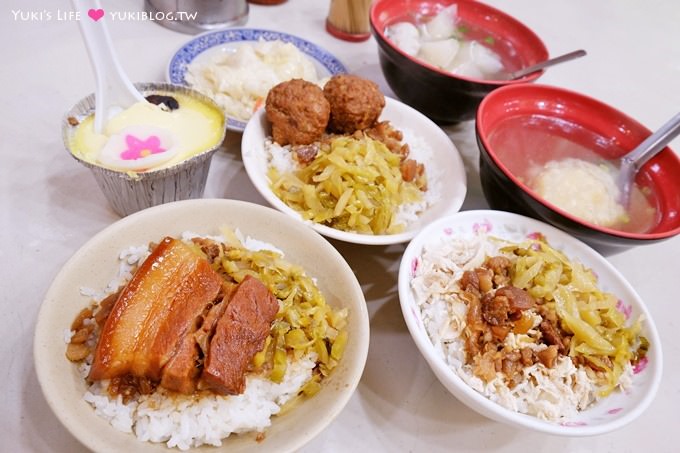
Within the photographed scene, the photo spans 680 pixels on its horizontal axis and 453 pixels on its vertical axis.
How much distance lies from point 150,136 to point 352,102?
0.87 meters

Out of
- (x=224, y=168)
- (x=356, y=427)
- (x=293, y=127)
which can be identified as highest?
(x=293, y=127)

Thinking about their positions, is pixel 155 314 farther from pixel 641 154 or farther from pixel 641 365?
pixel 641 154

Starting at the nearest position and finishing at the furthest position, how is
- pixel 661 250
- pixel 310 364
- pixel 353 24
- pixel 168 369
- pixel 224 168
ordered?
pixel 168 369
pixel 310 364
pixel 224 168
pixel 661 250
pixel 353 24

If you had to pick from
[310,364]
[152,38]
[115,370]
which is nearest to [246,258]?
Answer: [310,364]

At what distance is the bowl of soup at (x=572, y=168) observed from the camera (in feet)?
6.38

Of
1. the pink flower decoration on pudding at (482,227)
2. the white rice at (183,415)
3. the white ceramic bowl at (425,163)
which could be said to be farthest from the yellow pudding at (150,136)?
the pink flower decoration on pudding at (482,227)

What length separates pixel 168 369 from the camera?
1.30 metres

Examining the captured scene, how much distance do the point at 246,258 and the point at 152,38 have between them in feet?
6.79

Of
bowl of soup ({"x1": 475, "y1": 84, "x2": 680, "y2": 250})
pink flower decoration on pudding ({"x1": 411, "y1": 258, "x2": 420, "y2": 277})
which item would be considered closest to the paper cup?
pink flower decoration on pudding ({"x1": 411, "y1": 258, "x2": 420, "y2": 277})

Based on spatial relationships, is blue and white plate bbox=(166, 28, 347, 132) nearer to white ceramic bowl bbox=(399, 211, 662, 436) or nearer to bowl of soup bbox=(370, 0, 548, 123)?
bowl of soup bbox=(370, 0, 548, 123)

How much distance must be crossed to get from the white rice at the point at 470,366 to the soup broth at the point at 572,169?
1.63 ft

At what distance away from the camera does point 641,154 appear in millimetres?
2217

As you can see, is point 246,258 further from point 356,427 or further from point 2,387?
point 2,387

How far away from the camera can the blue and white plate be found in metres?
2.69
